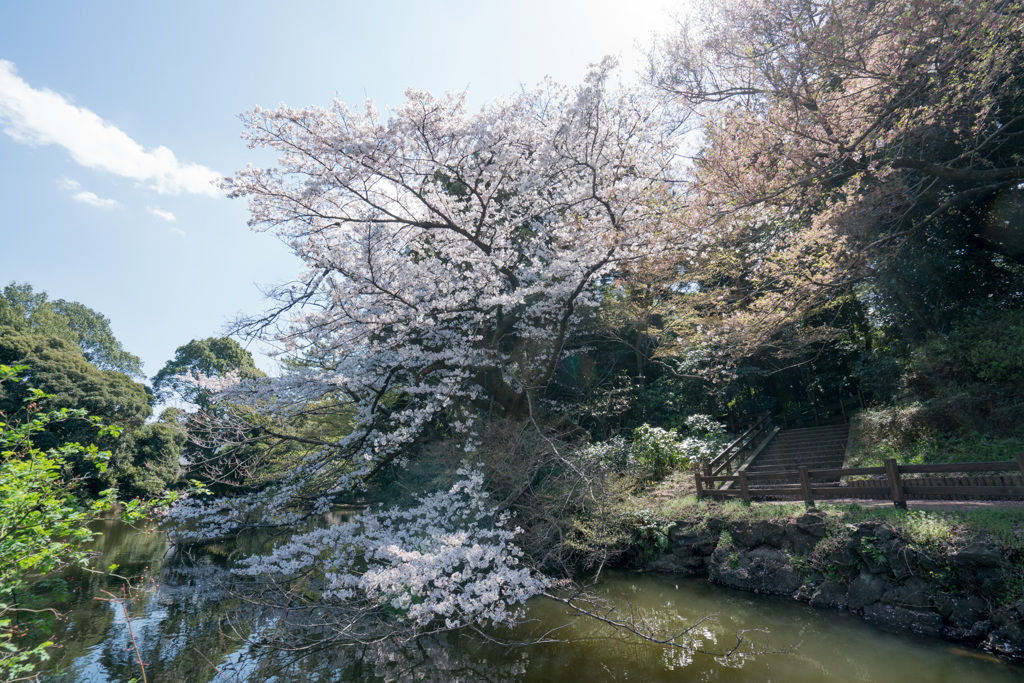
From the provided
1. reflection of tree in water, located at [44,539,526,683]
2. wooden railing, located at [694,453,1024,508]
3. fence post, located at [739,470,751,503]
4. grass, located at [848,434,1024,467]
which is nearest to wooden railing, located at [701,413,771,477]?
fence post, located at [739,470,751,503]

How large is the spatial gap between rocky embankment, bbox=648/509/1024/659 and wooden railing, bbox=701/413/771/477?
157cm

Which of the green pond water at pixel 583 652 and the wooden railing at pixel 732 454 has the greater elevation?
the wooden railing at pixel 732 454

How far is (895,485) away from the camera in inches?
237

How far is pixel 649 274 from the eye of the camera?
40.0 ft

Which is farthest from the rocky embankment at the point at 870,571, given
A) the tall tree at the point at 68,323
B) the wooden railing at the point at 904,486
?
the tall tree at the point at 68,323

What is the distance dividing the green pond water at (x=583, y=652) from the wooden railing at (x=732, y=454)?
2365 millimetres

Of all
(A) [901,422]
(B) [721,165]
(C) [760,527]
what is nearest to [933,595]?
(C) [760,527]

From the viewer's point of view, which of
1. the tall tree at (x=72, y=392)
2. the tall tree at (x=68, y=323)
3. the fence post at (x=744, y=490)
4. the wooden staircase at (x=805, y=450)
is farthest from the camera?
the tall tree at (x=68, y=323)

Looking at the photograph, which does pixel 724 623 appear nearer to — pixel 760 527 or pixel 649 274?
pixel 760 527

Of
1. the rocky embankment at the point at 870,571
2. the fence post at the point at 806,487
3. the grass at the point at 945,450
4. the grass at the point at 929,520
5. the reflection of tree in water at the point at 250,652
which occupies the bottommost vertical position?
the reflection of tree in water at the point at 250,652

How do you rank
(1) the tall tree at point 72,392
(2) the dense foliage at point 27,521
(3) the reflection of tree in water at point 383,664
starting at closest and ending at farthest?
(2) the dense foliage at point 27,521, (3) the reflection of tree in water at point 383,664, (1) the tall tree at point 72,392

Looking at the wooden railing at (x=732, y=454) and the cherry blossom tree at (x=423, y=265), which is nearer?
the cherry blossom tree at (x=423, y=265)

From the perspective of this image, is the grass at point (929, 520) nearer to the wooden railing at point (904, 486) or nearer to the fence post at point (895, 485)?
the fence post at point (895, 485)

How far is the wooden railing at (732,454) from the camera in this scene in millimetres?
9039
